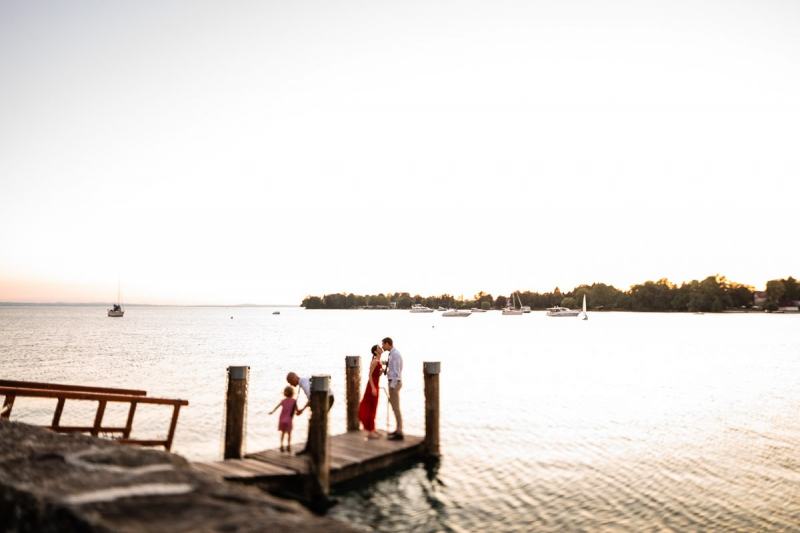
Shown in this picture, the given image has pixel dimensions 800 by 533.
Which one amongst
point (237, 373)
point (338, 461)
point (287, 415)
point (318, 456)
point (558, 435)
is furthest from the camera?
point (558, 435)

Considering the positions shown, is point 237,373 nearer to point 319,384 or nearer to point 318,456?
point 319,384

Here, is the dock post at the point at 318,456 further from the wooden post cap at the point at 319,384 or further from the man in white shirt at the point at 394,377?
the man in white shirt at the point at 394,377

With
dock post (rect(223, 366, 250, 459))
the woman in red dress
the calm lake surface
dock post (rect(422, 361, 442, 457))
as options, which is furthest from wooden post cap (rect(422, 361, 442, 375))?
dock post (rect(223, 366, 250, 459))

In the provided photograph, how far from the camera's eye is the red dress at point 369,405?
1440 centimetres

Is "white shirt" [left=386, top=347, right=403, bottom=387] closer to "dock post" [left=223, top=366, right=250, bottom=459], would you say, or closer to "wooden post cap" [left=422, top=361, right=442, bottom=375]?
"wooden post cap" [left=422, top=361, right=442, bottom=375]

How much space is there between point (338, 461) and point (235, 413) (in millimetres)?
2394

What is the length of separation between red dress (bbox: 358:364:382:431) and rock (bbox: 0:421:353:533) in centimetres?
861

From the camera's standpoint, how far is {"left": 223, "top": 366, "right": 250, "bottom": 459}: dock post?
1157 centimetres

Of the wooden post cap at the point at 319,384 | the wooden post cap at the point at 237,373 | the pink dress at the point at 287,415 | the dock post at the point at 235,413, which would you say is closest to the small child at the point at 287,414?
the pink dress at the point at 287,415

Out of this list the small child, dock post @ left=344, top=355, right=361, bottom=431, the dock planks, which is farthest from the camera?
dock post @ left=344, top=355, right=361, bottom=431

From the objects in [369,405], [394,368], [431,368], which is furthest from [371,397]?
[431,368]

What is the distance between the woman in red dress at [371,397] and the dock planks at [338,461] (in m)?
0.27

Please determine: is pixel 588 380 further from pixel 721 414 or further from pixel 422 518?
pixel 422 518

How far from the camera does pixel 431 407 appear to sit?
14781 mm
